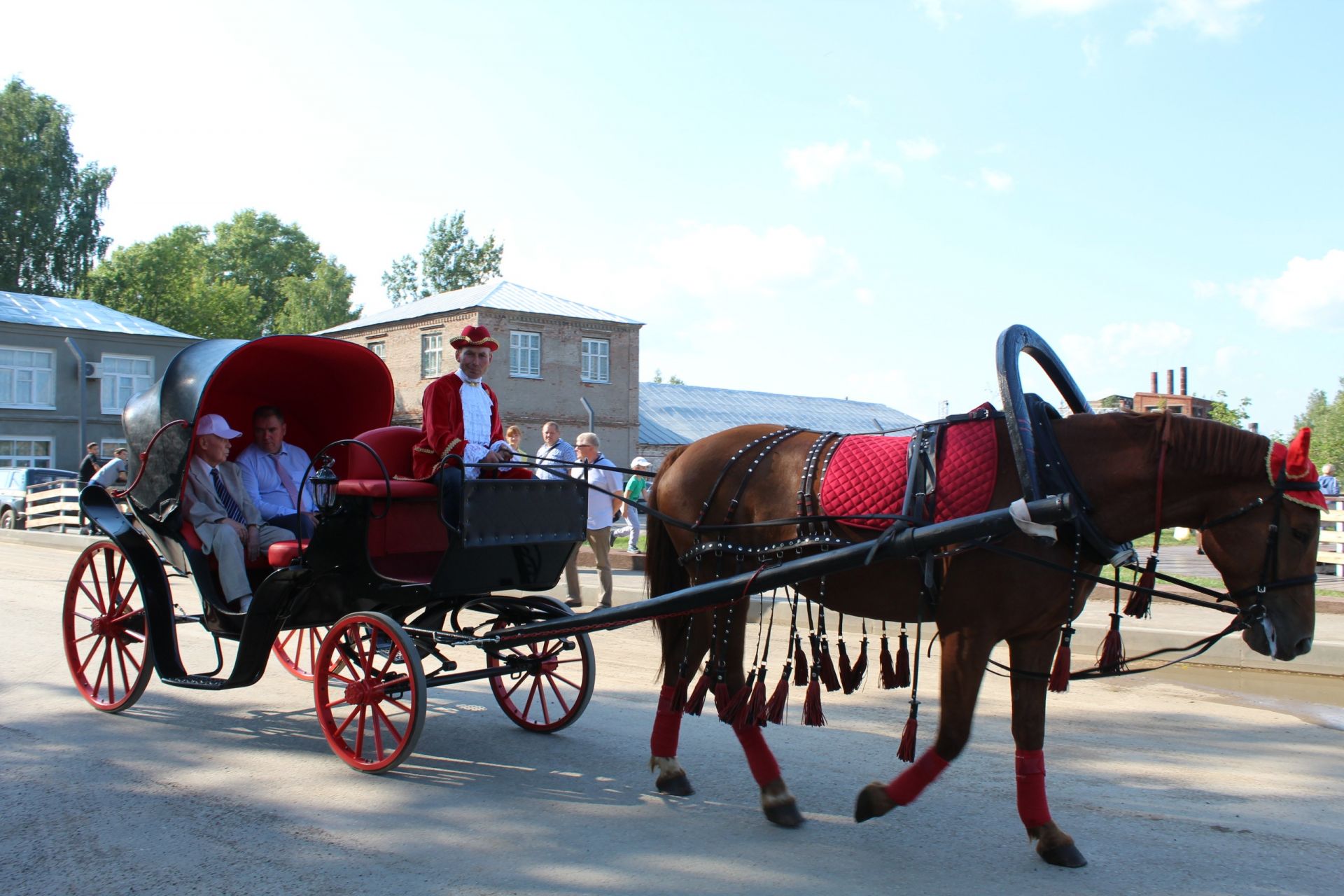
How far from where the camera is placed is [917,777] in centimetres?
420

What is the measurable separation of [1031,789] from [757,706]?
3.77ft

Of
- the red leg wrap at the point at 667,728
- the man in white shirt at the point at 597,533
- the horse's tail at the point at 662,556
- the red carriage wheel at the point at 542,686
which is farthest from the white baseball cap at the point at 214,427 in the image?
the man in white shirt at the point at 597,533

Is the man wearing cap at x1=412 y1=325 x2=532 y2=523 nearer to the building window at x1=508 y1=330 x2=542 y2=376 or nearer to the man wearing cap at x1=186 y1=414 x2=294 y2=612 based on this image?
the man wearing cap at x1=186 y1=414 x2=294 y2=612

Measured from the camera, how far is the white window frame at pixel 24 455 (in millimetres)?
35562

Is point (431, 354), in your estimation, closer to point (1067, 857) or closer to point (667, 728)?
point (667, 728)

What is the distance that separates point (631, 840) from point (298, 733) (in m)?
2.61

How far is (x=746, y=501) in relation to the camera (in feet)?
16.5

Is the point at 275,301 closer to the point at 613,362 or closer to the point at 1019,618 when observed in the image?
the point at 613,362

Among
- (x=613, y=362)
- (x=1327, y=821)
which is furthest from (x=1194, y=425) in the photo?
(x=613, y=362)

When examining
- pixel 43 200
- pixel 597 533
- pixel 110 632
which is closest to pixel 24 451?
pixel 43 200

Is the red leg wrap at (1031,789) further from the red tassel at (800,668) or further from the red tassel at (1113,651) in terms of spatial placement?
the red tassel at (800,668)

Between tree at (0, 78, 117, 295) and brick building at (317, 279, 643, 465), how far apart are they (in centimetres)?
1927

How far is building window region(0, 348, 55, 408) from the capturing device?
118 ft

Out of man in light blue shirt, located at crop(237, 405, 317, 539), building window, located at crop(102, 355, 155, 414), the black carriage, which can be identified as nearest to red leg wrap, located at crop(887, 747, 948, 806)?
the black carriage
